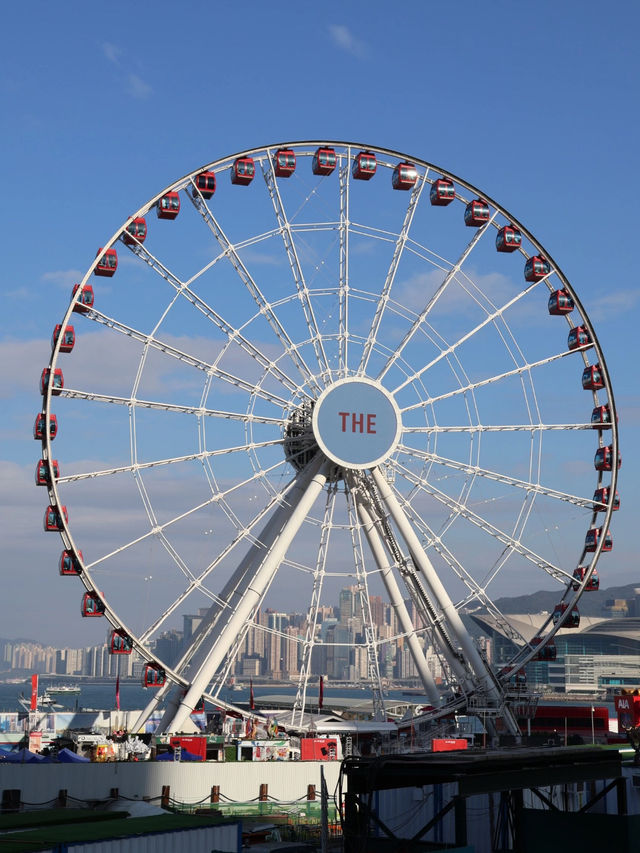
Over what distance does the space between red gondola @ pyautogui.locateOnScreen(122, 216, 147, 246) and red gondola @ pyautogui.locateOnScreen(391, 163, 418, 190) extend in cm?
1350

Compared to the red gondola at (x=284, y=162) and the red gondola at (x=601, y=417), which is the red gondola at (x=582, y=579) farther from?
the red gondola at (x=284, y=162)

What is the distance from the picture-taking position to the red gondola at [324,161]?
5725cm

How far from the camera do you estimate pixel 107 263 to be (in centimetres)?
5244

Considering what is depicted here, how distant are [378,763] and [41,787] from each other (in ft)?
81.6

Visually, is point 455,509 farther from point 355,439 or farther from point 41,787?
point 41,787

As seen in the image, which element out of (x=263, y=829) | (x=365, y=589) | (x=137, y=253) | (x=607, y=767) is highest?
(x=137, y=253)

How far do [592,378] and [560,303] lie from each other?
4.22 meters

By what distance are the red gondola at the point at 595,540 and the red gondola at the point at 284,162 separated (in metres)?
23.9

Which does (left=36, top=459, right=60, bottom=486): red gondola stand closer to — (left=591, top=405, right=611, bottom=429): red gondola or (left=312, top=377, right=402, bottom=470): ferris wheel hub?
(left=312, top=377, right=402, bottom=470): ferris wheel hub

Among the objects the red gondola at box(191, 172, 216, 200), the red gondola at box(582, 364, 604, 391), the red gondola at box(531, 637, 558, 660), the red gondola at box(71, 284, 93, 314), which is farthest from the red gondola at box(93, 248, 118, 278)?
the red gondola at box(531, 637, 558, 660)

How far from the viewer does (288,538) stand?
2120 inches

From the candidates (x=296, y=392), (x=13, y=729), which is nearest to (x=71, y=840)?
(x=296, y=392)

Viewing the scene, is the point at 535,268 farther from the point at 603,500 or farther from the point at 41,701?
the point at 41,701

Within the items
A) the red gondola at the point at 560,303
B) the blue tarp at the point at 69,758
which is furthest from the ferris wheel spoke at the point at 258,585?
the red gondola at the point at 560,303
